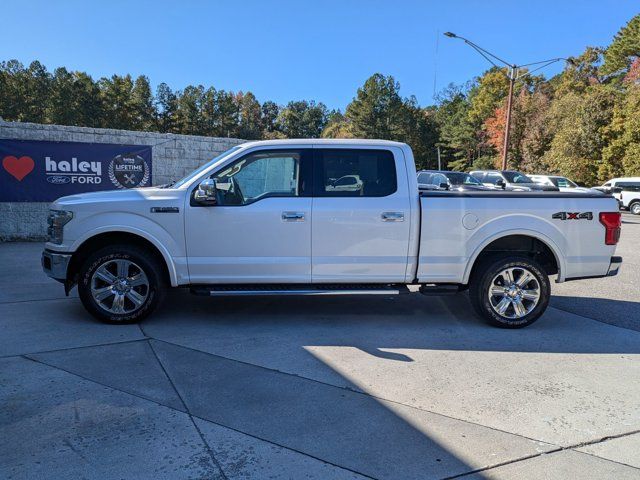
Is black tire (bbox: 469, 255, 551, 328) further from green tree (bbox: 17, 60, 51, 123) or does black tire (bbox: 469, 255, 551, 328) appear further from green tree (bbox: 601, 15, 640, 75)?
green tree (bbox: 17, 60, 51, 123)

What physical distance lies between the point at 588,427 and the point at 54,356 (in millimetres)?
4420

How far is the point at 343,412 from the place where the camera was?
11.7 feet

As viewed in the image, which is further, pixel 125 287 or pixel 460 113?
pixel 460 113

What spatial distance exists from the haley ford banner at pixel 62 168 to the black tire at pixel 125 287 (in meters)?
6.58

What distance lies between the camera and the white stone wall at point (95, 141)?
10.7 meters

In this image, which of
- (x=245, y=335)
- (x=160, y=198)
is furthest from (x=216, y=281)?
(x=160, y=198)

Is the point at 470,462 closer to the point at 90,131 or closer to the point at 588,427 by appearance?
the point at 588,427

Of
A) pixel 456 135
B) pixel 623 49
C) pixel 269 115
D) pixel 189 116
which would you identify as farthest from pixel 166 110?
pixel 623 49

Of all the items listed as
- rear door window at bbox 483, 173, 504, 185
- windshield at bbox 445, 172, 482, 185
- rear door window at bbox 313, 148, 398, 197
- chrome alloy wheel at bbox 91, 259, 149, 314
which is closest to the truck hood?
chrome alloy wheel at bbox 91, 259, 149, 314

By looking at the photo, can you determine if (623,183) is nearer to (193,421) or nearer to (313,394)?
(313,394)

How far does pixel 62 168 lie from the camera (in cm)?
1093

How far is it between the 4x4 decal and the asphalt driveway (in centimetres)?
131

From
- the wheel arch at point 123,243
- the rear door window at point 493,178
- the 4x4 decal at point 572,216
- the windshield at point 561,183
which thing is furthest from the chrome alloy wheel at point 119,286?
the windshield at point 561,183

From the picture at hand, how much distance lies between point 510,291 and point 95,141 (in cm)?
961
